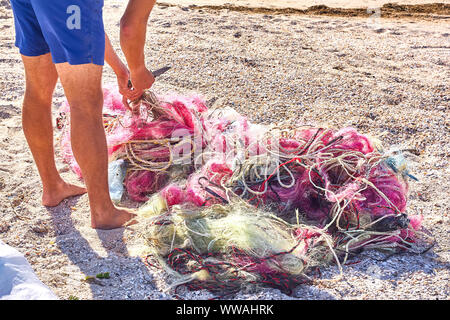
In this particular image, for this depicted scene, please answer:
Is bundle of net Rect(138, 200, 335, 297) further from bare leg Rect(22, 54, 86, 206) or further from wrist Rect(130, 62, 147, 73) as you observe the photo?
wrist Rect(130, 62, 147, 73)

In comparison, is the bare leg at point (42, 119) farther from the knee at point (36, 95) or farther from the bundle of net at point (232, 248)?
the bundle of net at point (232, 248)

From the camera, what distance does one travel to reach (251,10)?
272 inches

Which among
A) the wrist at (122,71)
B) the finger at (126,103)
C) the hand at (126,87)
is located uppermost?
the wrist at (122,71)

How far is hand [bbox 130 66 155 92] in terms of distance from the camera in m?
2.62

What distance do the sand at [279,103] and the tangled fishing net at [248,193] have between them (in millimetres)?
111

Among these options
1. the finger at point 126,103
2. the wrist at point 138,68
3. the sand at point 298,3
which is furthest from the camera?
the sand at point 298,3

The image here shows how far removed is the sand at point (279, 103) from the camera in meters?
2.05

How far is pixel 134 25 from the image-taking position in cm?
235

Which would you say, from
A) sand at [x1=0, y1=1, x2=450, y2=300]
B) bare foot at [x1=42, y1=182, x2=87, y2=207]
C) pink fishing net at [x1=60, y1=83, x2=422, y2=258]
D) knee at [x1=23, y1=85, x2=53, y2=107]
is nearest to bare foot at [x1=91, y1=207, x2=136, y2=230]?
sand at [x1=0, y1=1, x2=450, y2=300]

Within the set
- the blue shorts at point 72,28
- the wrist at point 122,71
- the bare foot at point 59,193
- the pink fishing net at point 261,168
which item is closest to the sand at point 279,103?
the bare foot at point 59,193

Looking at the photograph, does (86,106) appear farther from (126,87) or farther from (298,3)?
(298,3)

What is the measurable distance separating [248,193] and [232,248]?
0.44 m

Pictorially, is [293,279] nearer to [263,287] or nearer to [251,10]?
[263,287]

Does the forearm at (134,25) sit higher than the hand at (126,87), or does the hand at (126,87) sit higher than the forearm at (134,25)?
the forearm at (134,25)
